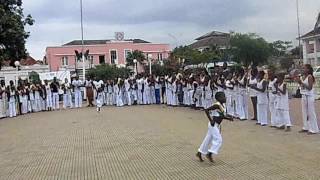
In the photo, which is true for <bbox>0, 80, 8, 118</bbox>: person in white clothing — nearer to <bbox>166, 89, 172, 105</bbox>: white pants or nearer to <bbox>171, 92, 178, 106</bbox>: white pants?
<bbox>166, 89, 172, 105</bbox>: white pants

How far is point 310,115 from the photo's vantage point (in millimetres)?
14469

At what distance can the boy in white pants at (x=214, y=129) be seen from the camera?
10758 mm

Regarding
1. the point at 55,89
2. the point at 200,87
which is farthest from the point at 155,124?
the point at 55,89

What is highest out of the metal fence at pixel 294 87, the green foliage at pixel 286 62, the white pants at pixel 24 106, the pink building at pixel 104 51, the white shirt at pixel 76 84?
the pink building at pixel 104 51

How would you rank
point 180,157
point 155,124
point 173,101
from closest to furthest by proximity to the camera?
point 180,157 → point 155,124 → point 173,101

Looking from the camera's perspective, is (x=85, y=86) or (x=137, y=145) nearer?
(x=137, y=145)

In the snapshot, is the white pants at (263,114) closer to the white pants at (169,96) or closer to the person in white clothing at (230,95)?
the person in white clothing at (230,95)

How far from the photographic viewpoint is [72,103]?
31984 mm

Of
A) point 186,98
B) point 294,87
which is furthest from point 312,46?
point 186,98

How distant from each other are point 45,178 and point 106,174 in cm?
113

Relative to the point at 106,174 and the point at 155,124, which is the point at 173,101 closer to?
the point at 155,124

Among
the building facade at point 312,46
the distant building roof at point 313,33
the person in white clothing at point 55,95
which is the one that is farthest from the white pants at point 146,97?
the distant building roof at point 313,33

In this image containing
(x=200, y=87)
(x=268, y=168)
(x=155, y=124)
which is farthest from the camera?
(x=200, y=87)

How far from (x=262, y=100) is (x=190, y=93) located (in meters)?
8.90
